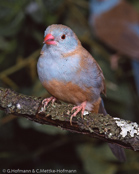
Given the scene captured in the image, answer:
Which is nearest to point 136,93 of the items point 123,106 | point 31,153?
point 123,106

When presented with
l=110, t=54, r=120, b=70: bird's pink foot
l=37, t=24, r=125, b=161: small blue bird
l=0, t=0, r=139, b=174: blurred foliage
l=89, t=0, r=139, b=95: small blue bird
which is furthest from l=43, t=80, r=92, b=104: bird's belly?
l=89, t=0, r=139, b=95: small blue bird

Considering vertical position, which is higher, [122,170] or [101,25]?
[101,25]

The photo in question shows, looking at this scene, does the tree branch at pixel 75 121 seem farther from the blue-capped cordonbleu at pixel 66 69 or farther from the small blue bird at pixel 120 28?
the small blue bird at pixel 120 28

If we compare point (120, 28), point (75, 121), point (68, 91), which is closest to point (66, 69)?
point (68, 91)

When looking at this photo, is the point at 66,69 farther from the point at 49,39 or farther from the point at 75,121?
the point at 75,121

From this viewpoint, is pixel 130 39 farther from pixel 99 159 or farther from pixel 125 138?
pixel 125 138

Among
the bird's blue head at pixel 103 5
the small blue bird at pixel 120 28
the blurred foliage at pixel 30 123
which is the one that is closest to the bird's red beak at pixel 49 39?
the blurred foliage at pixel 30 123
